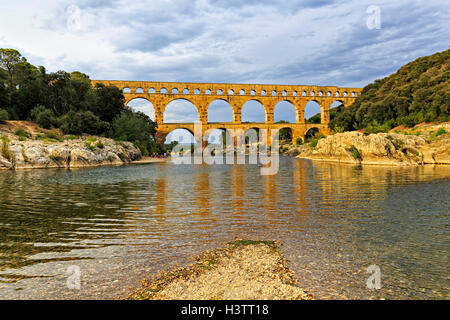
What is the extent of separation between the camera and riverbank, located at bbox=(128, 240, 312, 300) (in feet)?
9.38

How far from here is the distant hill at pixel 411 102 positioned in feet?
108

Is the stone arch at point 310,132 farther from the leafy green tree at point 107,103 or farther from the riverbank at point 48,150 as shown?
the riverbank at point 48,150

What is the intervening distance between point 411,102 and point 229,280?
4477cm

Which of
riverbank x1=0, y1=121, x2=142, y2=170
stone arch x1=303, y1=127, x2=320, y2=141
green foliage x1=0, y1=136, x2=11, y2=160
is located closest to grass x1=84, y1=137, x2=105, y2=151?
riverbank x1=0, y1=121, x2=142, y2=170

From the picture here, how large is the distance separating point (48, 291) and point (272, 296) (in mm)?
2463

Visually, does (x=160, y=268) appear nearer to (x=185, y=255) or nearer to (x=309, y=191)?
(x=185, y=255)

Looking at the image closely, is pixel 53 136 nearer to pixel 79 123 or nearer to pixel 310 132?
pixel 79 123

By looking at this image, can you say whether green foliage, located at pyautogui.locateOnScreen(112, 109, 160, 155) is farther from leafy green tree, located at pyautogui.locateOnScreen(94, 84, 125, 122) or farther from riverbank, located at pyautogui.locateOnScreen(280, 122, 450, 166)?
riverbank, located at pyautogui.locateOnScreen(280, 122, 450, 166)

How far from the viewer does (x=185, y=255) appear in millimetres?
4074

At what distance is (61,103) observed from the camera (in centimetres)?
3422

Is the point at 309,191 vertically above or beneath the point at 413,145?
beneath

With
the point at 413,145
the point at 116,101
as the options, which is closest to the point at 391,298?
the point at 413,145

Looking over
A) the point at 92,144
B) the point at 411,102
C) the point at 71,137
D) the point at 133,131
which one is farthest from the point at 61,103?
the point at 411,102

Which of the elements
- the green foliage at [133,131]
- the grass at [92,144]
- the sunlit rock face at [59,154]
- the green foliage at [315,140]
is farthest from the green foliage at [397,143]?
the green foliage at [133,131]
